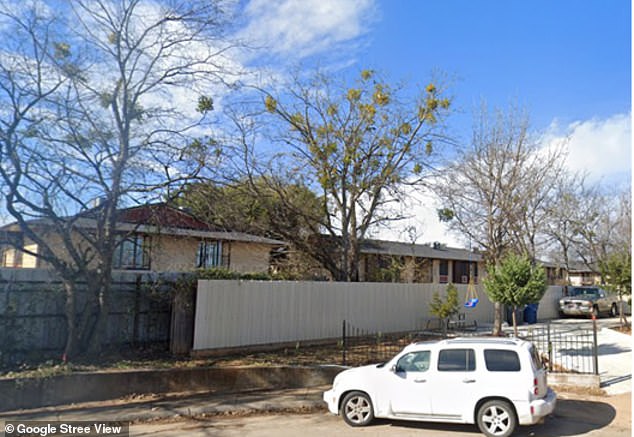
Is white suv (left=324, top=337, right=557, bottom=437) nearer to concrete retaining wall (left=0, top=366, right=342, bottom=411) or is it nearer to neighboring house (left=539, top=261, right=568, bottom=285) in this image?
concrete retaining wall (left=0, top=366, right=342, bottom=411)

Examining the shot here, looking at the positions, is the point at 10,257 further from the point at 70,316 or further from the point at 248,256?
the point at 248,256

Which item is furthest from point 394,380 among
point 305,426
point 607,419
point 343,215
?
point 343,215

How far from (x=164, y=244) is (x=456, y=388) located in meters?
12.6

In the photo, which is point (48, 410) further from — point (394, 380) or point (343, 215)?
point (343, 215)

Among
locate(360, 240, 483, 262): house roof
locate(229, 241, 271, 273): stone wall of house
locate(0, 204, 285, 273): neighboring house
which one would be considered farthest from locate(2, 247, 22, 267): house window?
locate(360, 240, 483, 262): house roof

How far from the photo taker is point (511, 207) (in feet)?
59.0

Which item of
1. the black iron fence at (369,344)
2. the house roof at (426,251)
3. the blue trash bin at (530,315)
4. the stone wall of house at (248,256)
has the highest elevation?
the house roof at (426,251)

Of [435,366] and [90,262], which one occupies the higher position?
[90,262]

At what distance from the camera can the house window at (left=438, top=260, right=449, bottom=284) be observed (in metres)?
36.6

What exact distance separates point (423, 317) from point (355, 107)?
27.9 feet

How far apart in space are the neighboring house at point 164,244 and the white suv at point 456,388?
657 cm

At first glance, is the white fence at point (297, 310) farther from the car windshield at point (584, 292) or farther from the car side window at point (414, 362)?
the car windshield at point (584, 292)

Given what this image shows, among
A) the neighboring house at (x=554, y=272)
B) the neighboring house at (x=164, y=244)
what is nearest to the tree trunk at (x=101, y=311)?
the neighboring house at (x=164, y=244)

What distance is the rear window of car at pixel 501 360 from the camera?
7.57 metres
